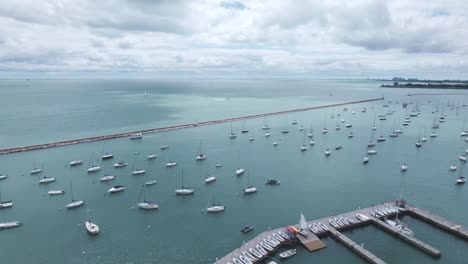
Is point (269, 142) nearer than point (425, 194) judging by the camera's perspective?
No

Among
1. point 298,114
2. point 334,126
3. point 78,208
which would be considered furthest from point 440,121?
point 78,208

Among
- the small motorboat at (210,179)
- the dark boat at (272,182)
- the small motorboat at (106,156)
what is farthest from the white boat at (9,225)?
the dark boat at (272,182)

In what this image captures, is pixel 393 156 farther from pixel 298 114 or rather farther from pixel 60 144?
pixel 60 144

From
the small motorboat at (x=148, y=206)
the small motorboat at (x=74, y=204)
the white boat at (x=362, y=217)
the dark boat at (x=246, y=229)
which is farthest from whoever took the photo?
the small motorboat at (x=74, y=204)

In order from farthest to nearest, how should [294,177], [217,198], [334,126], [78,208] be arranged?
[334,126]
[294,177]
[217,198]
[78,208]

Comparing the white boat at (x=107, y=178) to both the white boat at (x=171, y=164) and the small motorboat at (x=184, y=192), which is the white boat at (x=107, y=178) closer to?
the white boat at (x=171, y=164)
